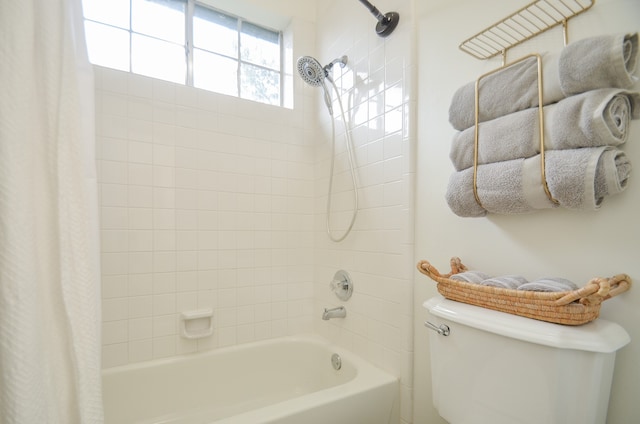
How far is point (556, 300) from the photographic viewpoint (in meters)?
0.71

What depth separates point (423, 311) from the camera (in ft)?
4.16

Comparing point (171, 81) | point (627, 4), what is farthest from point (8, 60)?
point (627, 4)

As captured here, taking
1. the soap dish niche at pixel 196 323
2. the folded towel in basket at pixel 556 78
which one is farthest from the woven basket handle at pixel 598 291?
the soap dish niche at pixel 196 323

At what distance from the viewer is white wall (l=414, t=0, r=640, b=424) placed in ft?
2.44

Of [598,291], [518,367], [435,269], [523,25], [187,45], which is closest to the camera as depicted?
[598,291]

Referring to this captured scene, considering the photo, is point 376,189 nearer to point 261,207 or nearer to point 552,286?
point 261,207

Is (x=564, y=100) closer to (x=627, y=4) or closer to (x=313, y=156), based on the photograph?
(x=627, y=4)

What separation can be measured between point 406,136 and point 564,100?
2.09ft

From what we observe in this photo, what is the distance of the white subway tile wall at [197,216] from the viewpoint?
5.04ft

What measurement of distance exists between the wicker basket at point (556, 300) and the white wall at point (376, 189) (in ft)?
1.55

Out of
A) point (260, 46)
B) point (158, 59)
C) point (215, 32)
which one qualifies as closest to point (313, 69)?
point (260, 46)

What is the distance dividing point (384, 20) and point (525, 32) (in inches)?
26.1

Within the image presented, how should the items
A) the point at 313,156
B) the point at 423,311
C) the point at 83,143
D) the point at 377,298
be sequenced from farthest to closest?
the point at 313,156 → the point at 377,298 → the point at 423,311 → the point at 83,143

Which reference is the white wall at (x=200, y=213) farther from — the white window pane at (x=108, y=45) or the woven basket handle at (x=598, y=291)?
the woven basket handle at (x=598, y=291)
